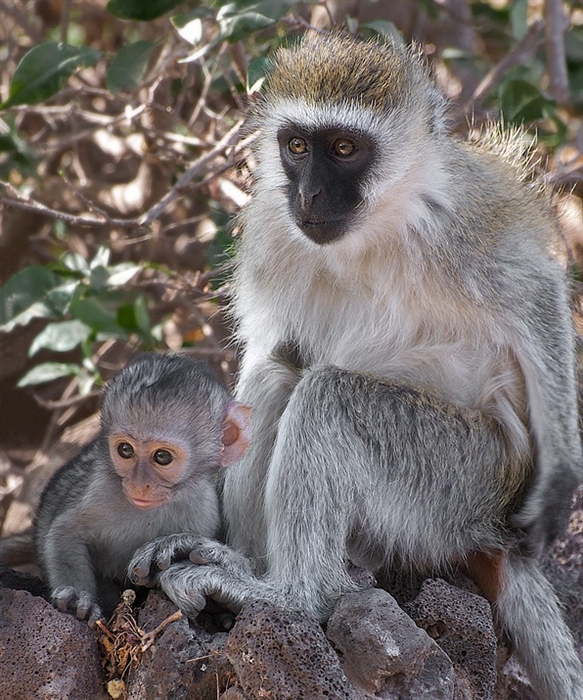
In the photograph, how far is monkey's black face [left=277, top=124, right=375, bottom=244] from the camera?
13.1 feet

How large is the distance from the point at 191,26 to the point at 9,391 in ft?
11.1

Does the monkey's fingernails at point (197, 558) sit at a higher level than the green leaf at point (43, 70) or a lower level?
lower

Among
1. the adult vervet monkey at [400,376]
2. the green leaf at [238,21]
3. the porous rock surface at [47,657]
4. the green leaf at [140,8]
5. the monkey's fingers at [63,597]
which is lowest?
the porous rock surface at [47,657]

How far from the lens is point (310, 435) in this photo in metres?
3.79

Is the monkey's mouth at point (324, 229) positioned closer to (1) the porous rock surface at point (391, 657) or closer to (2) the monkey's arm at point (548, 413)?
(2) the monkey's arm at point (548, 413)

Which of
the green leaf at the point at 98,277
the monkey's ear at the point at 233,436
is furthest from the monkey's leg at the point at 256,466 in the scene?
the green leaf at the point at 98,277

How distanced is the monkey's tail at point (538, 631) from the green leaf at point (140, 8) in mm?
3081

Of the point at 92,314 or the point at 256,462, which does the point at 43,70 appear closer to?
the point at 92,314

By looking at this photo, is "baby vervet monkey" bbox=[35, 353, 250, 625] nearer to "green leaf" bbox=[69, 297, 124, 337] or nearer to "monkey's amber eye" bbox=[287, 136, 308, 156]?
"monkey's amber eye" bbox=[287, 136, 308, 156]

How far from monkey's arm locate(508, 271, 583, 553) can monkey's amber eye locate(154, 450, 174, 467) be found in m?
1.39

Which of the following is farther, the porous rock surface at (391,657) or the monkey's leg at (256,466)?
the monkey's leg at (256,466)

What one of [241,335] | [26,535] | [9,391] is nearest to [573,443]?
[241,335]

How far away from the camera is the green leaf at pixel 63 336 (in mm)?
5340

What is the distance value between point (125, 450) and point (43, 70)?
6.96 ft
